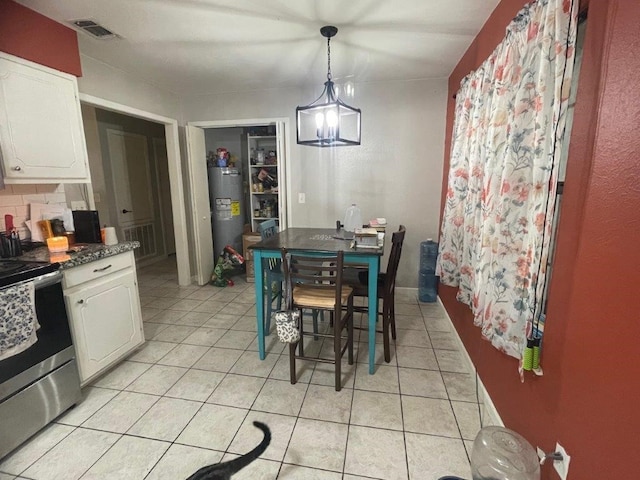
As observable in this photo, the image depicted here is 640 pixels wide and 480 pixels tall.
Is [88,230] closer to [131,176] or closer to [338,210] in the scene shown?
[338,210]

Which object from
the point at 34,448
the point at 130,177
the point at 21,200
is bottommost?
the point at 34,448

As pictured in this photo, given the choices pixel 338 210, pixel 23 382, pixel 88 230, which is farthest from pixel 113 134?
pixel 23 382

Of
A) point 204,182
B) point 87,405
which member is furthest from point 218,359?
point 204,182

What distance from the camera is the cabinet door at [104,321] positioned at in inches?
75.2

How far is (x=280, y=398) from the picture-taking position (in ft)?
6.37

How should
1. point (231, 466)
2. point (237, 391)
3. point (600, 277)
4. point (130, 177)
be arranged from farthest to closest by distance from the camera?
point (130, 177) < point (237, 391) < point (231, 466) < point (600, 277)

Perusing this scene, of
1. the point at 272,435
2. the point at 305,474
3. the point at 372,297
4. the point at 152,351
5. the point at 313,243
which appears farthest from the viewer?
the point at 152,351

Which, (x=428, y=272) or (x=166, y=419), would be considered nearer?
(x=166, y=419)

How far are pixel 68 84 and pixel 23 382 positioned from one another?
1964mm

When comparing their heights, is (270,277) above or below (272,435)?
above

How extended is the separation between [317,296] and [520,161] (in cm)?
140

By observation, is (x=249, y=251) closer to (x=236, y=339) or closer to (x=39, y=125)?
(x=236, y=339)

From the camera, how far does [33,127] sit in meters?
1.94

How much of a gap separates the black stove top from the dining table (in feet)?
3.78
